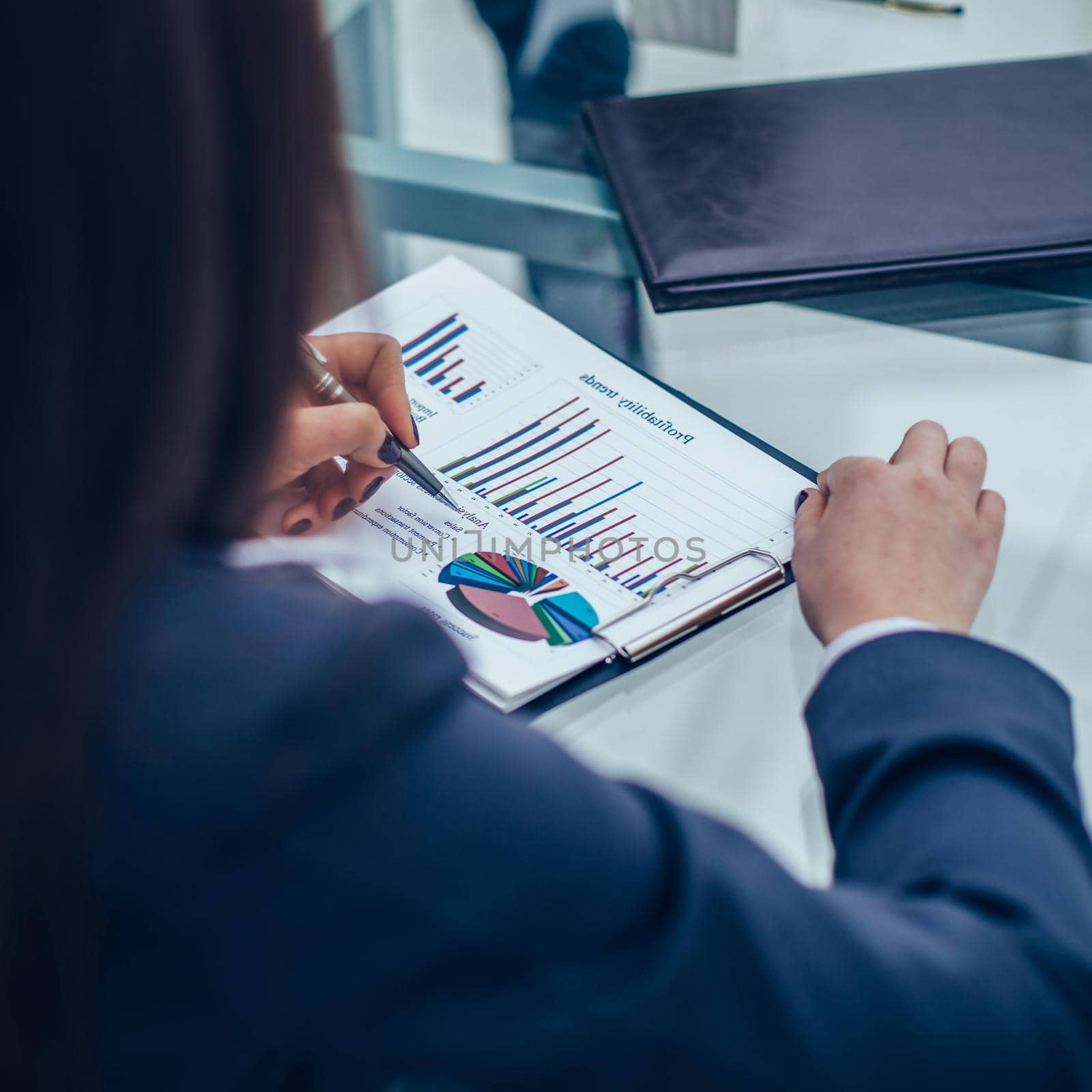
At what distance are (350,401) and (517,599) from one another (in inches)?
6.1

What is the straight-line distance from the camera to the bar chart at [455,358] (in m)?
0.70

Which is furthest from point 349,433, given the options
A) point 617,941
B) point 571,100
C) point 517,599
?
point 571,100

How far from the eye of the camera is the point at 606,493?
0.63 meters

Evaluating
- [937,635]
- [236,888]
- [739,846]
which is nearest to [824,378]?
[937,635]

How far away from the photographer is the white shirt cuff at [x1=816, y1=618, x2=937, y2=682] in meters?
0.51

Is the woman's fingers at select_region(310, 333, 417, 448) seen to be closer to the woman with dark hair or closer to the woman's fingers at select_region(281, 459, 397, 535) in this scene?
the woman's fingers at select_region(281, 459, 397, 535)

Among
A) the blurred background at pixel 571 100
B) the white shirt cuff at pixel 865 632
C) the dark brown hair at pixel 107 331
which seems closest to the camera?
the dark brown hair at pixel 107 331

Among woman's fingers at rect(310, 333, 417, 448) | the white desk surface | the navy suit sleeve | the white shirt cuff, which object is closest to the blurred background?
the white desk surface

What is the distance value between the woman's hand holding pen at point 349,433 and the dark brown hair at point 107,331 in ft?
0.89

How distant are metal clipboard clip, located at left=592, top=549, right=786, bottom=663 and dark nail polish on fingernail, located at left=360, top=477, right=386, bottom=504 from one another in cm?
16

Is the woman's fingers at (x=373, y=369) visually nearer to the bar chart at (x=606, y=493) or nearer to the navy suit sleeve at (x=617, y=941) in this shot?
the bar chart at (x=606, y=493)

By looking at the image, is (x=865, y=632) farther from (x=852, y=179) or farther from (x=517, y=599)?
(x=852, y=179)

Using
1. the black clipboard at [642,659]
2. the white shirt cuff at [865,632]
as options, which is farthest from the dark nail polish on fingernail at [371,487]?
the white shirt cuff at [865,632]

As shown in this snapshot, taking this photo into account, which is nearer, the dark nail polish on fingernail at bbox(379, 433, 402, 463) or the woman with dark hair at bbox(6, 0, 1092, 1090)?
the woman with dark hair at bbox(6, 0, 1092, 1090)
